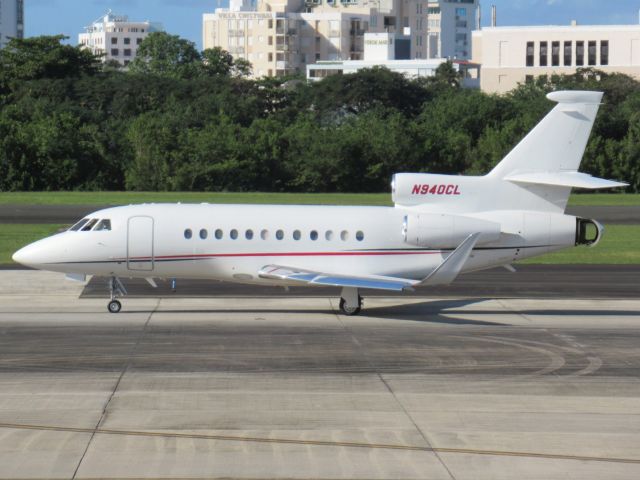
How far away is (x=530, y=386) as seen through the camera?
69.3 feet

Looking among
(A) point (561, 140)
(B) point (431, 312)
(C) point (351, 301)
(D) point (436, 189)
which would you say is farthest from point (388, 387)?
(A) point (561, 140)

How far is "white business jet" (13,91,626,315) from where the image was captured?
29156 mm

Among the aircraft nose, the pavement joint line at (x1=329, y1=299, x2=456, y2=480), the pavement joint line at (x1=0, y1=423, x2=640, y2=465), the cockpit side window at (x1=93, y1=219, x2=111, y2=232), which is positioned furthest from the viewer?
the cockpit side window at (x1=93, y1=219, x2=111, y2=232)

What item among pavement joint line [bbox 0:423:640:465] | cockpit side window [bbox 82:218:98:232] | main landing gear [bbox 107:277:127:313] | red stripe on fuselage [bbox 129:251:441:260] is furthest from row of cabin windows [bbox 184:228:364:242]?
pavement joint line [bbox 0:423:640:465]

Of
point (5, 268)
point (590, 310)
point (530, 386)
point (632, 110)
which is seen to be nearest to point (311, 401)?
point (530, 386)

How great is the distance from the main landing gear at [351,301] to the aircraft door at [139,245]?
4.94 metres

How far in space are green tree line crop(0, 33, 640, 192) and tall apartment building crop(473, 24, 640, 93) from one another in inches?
2454

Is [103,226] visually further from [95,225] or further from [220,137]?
[220,137]

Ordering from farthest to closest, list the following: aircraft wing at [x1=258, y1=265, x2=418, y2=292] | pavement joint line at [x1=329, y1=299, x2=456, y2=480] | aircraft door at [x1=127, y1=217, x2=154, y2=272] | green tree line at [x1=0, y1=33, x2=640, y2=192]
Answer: green tree line at [x1=0, y1=33, x2=640, y2=192], aircraft door at [x1=127, y1=217, x2=154, y2=272], aircraft wing at [x1=258, y1=265, x2=418, y2=292], pavement joint line at [x1=329, y1=299, x2=456, y2=480]

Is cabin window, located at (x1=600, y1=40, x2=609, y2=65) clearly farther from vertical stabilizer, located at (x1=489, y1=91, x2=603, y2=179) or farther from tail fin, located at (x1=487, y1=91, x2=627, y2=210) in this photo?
vertical stabilizer, located at (x1=489, y1=91, x2=603, y2=179)

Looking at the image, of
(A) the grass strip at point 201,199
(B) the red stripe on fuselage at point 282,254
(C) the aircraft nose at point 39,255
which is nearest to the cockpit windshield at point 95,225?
(C) the aircraft nose at point 39,255

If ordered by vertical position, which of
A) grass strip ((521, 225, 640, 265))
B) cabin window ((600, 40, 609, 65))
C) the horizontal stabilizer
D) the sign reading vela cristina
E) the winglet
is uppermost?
cabin window ((600, 40, 609, 65))

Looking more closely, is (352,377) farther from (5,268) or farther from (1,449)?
(5,268)

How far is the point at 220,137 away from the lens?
9169cm
